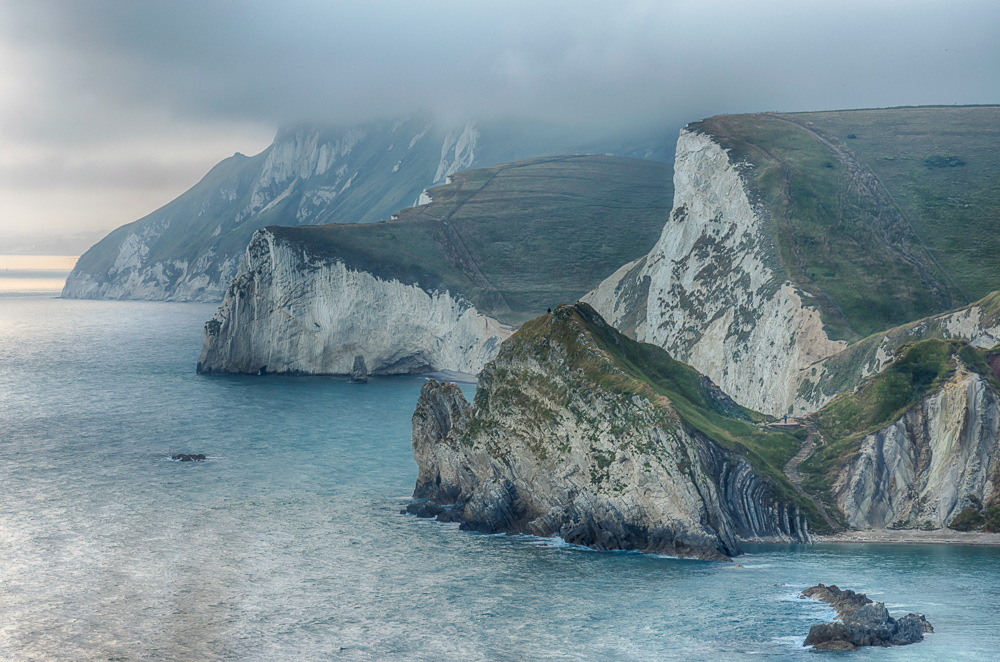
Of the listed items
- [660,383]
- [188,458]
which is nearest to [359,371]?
[188,458]

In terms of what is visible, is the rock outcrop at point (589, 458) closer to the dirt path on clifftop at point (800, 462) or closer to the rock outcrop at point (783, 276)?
the dirt path on clifftop at point (800, 462)

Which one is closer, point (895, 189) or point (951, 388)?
point (951, 388)

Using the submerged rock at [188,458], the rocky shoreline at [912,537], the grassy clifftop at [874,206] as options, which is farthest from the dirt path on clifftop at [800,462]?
the submerged rock at [188,458]

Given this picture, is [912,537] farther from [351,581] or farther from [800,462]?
[351,581]

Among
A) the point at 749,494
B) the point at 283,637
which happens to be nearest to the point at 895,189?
the point at 749,494

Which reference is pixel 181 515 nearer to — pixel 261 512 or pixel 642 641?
pixel 261 512
